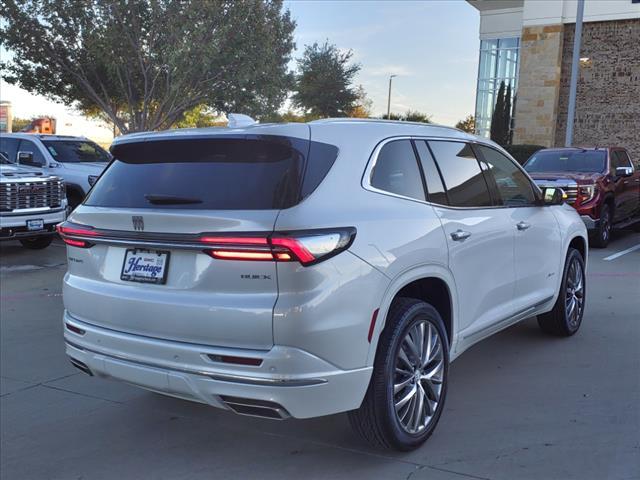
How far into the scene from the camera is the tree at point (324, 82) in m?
42.4

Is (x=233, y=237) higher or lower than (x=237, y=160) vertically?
lower

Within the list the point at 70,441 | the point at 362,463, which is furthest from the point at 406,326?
the point at 70,441

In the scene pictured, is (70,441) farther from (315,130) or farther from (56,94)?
(56,94)

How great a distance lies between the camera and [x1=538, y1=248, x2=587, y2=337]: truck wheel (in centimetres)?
564

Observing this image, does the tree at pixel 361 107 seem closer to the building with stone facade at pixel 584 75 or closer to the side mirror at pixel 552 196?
the building with stone facade at pixel 584 75

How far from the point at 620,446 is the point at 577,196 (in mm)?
8232

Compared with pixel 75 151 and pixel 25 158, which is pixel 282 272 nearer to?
pixel 25 158

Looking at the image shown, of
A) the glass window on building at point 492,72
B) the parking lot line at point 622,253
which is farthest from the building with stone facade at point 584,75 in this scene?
the parking lot line at point 622,253

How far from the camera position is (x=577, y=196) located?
11.1 meters

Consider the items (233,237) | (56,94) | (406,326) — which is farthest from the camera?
(56,94)

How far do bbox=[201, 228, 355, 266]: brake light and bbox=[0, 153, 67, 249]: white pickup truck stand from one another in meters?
8.10

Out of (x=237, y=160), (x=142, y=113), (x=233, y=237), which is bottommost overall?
(x=233, y=237)

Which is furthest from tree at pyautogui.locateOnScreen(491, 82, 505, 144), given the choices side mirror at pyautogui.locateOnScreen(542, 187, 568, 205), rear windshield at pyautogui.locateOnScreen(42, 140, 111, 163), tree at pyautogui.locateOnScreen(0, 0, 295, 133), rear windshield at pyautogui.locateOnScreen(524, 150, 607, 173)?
side mirror at pyautogui.locateOnScreen(542, 187, 568, 205)

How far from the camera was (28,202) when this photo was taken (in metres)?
10.3
